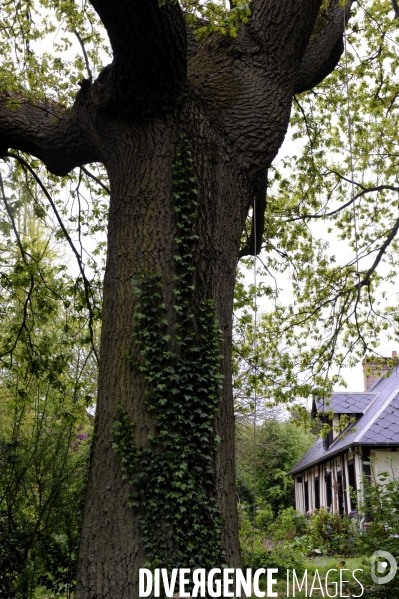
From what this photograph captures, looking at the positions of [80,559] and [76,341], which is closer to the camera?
[80,559]

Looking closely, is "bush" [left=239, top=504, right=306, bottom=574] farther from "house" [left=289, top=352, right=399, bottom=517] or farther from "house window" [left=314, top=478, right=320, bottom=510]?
"house window" [left=314, top=478, right=320, bottom=510]

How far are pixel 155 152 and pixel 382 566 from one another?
3807 mm

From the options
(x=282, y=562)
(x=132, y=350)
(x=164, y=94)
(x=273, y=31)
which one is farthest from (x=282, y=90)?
(x=282, y=562)

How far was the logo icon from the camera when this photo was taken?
542 centimetres

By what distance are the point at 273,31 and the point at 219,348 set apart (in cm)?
290

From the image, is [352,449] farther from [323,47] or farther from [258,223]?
[323,47]

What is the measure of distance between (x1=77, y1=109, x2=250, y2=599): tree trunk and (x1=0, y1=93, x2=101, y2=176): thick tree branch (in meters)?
0.82

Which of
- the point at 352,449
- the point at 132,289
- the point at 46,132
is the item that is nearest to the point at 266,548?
the point at 132,289

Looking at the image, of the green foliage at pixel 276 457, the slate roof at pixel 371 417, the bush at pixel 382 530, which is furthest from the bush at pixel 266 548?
the green foliage at pixel 276 457

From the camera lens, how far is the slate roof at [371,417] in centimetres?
1867

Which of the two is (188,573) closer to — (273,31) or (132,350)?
(132,350)

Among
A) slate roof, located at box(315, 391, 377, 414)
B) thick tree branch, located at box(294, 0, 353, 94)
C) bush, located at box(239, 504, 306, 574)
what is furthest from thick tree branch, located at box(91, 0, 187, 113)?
slate roof, located at box(315, 391, 377, 414)

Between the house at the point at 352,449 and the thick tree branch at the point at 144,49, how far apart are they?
38.4 feet

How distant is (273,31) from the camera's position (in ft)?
18.8
